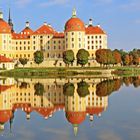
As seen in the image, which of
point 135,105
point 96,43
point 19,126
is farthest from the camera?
point 96,43

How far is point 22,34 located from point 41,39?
4.41 meters

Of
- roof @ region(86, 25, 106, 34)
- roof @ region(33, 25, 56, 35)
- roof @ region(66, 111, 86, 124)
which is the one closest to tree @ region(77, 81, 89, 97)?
roof @ region(66, 111, 86, 124)

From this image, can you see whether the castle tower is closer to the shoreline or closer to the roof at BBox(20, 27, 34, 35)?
the roof at BBox(20, 27, 34, 35)

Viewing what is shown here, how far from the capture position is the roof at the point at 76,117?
513 inches

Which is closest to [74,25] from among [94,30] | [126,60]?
[94,30]

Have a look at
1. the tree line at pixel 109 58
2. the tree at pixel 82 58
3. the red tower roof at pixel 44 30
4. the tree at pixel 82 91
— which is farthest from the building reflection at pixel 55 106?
the red tower roof at pixel 44 30

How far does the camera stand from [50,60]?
177ft

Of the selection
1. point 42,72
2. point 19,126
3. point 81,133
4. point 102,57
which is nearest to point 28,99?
point 19,126

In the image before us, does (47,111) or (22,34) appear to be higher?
(22,34)

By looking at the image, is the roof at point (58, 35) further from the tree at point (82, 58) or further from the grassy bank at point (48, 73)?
the grassy bank at point (48, 73)

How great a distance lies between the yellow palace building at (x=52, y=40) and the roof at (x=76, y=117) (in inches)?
1663

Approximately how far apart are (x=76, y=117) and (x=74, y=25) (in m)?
43.7

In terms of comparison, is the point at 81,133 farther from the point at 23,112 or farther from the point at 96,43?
the point at 96,43

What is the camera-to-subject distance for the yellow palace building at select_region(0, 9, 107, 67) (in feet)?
188
